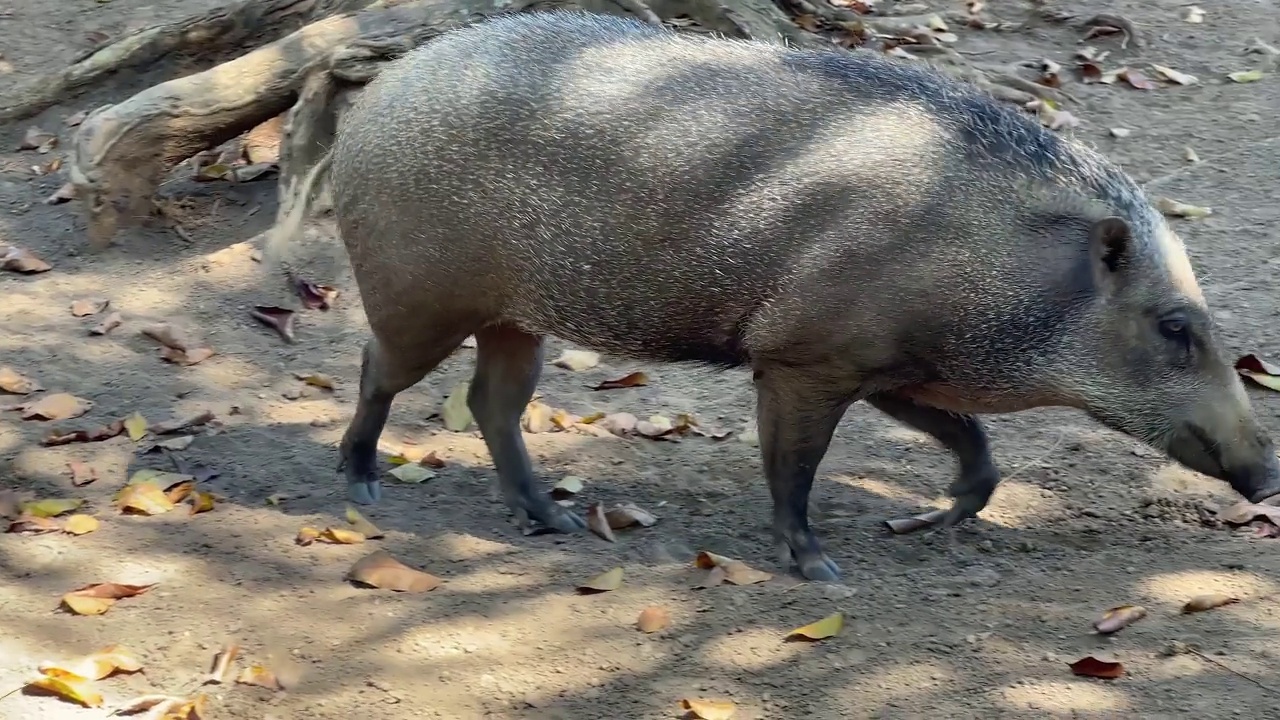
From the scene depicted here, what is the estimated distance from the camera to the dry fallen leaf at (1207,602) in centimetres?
362

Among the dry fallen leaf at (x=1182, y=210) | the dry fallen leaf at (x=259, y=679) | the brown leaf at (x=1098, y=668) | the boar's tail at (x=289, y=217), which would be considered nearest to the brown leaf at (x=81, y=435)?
the boar's tail at (x=289, y=217)

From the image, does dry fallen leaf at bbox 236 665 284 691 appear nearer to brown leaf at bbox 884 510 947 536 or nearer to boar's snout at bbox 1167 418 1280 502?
brown leaf at bbox 884 510 947 536

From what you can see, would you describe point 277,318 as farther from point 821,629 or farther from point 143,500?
point 821,629

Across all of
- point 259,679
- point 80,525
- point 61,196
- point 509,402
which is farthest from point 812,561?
point 61,196

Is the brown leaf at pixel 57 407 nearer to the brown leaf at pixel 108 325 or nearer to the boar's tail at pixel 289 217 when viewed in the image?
the brown leaf at pixel 108 325

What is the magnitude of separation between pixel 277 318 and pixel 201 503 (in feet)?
4.90

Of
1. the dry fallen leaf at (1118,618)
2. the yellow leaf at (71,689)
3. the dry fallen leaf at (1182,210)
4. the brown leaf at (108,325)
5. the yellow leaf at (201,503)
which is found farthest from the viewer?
the dry fallen leaf at (1182,210)

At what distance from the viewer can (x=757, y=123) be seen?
154 inches

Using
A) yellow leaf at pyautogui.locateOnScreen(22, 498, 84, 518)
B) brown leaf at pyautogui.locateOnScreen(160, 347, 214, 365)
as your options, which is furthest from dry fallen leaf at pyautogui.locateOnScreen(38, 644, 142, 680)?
brown leaf at pyautogui.locateOnScreen(160, 347, 214, 365)

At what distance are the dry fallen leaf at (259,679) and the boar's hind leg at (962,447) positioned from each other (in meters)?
1.98

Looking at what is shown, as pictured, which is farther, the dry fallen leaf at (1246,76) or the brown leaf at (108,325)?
the dry fallen leaf at (1246,76)

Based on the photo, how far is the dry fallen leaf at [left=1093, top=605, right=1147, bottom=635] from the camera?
3.54 meters

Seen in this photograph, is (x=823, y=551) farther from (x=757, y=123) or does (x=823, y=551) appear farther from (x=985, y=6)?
(x=985, y=6)

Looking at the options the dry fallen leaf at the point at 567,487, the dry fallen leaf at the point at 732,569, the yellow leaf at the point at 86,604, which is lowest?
the dry fallen leaf at the point at 567,487
